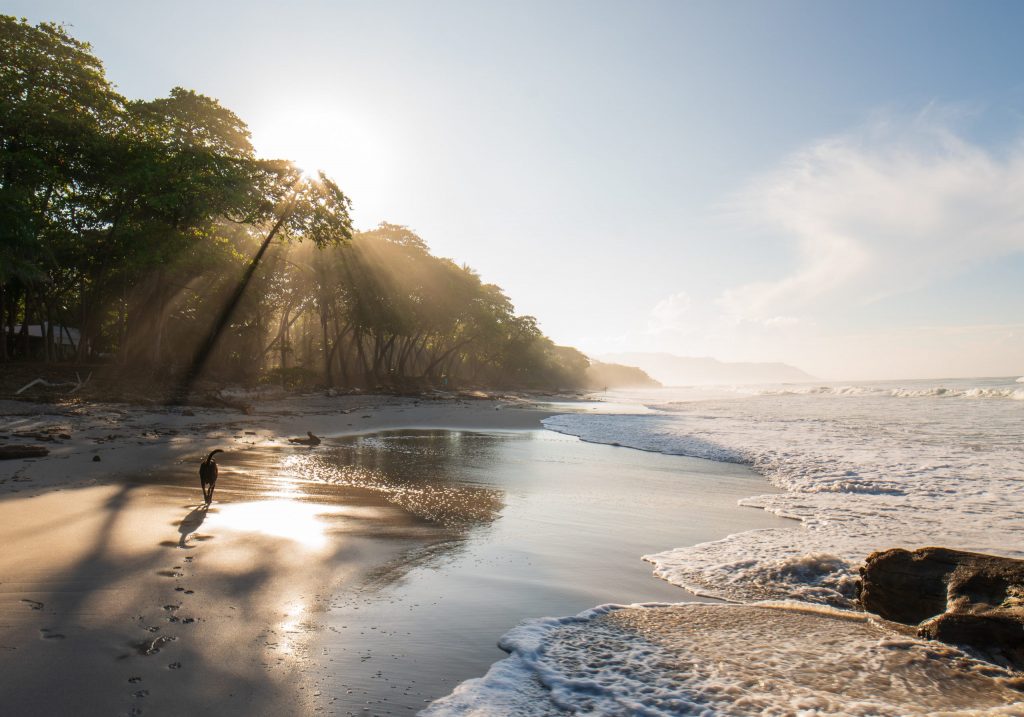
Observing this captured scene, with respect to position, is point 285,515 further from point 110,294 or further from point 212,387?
point 110,294

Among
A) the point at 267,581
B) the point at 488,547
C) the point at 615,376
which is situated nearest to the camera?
the point at 267,581

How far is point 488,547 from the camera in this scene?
5.89 meters

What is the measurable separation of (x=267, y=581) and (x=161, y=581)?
79cm

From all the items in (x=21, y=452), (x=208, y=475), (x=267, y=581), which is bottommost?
(x=267, y=581)

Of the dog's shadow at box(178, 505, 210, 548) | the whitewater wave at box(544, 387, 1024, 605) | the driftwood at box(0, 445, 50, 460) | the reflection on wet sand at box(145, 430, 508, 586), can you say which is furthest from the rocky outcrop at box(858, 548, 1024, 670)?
the driftwood at box(0, 445, 50, 460)

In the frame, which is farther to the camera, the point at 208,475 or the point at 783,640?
the point at 208,475

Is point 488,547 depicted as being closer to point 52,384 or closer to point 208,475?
point 208,475

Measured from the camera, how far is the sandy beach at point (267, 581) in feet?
9.55

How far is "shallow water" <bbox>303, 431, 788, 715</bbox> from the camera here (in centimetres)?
332

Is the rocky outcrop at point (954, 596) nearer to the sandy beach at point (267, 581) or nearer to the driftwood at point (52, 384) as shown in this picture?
the sandy beach at point (267, 581)

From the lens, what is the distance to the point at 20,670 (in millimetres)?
2865

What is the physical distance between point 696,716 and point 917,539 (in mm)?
5600

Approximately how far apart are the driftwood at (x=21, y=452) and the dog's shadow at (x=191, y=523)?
186 inches

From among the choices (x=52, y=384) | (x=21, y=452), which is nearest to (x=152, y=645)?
(x=21, y=452)
